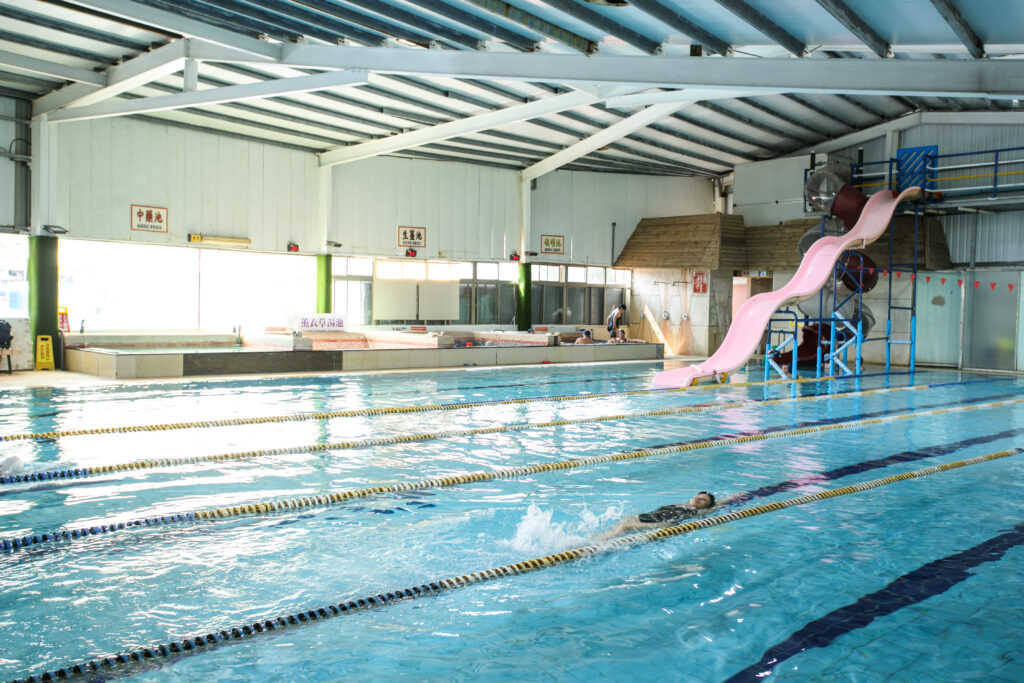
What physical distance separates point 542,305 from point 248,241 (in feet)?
28.9

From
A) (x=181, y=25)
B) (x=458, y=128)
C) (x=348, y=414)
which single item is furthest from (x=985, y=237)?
(x=181, y=25)

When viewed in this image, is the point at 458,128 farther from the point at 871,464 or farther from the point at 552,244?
the point at 871,464

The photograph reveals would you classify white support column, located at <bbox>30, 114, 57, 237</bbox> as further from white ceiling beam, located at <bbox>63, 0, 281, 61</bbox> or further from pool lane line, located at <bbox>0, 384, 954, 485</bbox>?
pool lane line, located at <bbox>0, 384, 954, 485</bbox>

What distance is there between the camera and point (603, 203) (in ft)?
78.8

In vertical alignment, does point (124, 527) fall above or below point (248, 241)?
below

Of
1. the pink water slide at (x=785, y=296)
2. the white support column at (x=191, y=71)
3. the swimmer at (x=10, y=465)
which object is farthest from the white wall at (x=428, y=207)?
the swimmer at (x=10, y=465)

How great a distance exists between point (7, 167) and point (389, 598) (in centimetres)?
1410

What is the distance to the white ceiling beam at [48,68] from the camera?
12.0 meters

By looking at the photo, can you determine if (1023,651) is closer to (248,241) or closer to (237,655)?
(237,655)

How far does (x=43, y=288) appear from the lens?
14.7m

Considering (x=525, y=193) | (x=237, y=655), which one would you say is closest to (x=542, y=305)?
(x=525, y=193)

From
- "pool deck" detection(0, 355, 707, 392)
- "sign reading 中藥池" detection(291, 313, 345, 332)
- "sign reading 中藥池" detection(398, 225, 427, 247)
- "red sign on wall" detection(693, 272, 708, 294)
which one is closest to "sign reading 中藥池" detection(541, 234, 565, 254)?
"sign reading 中藥池" detection(398, 225, 427, 247)

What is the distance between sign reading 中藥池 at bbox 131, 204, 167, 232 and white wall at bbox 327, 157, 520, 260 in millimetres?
3741

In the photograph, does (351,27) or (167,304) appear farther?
(167,304)
